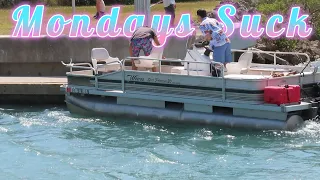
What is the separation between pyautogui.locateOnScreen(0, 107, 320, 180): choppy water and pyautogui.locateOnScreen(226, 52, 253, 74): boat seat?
1452 millimetres

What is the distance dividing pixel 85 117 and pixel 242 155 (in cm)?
458

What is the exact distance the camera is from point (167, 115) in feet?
49.9

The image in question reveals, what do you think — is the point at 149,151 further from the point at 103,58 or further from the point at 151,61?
the point at 103,58

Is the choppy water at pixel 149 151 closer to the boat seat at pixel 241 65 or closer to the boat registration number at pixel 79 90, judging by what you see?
the boat registration number at pixel 79 90

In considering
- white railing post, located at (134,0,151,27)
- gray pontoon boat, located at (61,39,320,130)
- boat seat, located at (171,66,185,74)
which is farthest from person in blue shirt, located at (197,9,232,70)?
white railing post, located at (134,0,151,27)

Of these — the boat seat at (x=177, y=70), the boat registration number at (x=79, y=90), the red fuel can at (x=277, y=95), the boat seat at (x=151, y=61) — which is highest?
the boat seat at (x=151, y=61)

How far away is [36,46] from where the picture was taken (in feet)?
63.5

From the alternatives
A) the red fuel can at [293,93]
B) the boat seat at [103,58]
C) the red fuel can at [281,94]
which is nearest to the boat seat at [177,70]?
the boat seat at [103,58]

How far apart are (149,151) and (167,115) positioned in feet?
6.87

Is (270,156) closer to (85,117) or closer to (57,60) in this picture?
(85,117)

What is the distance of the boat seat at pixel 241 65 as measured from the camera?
50.5ft

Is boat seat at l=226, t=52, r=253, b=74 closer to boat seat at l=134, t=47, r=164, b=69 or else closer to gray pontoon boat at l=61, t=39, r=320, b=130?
gray pontoon boat at l=61, t=39, r=320, b=130

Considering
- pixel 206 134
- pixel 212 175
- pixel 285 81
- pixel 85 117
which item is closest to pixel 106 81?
pixel 85 117

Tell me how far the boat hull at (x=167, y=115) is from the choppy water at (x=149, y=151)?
0.45ft
